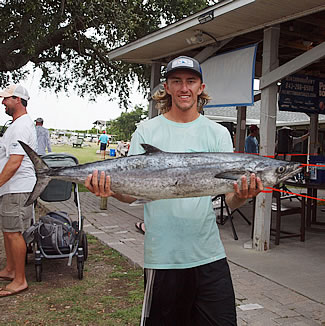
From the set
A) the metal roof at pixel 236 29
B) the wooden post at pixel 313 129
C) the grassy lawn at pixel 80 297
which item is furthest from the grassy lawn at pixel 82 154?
the grassy lawn at pixel 80 297

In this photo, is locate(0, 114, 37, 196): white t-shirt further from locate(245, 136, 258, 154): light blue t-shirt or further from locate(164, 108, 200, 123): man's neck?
locate(245, 136, 258, 154): light blue t-shirt

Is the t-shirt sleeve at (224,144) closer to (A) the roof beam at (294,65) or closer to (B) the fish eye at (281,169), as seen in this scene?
(B) the fish eye at (281,169)

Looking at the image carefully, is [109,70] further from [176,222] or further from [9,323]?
[176,222]

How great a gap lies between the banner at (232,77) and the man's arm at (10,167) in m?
3.73

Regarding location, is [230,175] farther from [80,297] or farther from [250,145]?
[250,145]

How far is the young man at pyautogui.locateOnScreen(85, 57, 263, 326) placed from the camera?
2355 mm

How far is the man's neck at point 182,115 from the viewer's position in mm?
2463

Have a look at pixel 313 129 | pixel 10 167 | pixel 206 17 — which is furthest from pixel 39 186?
pixel 313 129

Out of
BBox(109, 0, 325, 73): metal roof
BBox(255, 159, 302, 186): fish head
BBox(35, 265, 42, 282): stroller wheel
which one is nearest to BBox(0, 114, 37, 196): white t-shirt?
BBox(35, 265, 42, 282): stroller wheel

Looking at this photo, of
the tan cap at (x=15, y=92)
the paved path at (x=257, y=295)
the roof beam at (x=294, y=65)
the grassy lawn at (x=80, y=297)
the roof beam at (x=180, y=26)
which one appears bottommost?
the grassy lawn at (x=80, y=297)

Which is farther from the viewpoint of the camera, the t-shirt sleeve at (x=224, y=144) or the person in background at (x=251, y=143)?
the person in background at (x=251, y=143)

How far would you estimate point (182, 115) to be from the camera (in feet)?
8.11

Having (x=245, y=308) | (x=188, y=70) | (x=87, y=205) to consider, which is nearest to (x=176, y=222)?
(x=188, y=70)

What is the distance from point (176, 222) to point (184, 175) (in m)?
0.31
